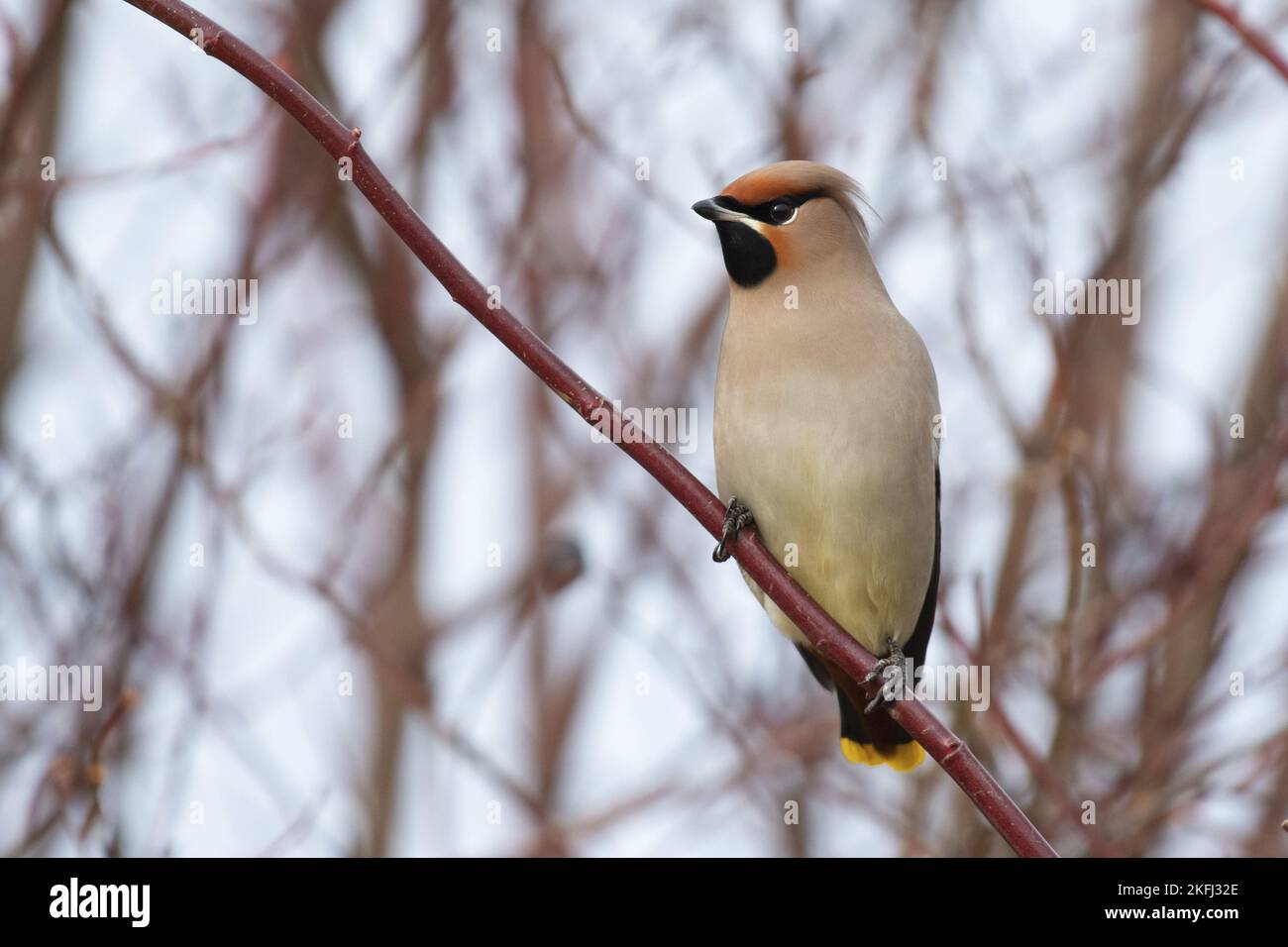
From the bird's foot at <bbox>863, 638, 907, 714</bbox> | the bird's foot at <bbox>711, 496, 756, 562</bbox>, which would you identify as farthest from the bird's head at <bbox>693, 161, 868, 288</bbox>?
the bird's foot at <bbox>863, 638, 907, 714</bbox>

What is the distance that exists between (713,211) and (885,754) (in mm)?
1775

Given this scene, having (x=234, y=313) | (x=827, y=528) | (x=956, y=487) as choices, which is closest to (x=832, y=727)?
(x=956, y=487)

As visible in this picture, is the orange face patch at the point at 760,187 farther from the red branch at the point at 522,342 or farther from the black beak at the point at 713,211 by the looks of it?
the red branch at the point at 522,342

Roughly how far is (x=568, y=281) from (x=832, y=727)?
223 cm

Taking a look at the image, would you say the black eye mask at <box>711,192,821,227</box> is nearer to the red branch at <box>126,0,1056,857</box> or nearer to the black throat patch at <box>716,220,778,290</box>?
the black throat patch at <box>716,220,778,290</box>

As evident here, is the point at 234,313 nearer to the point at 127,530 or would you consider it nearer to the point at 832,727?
the point at 127,530

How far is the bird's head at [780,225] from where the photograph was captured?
4.91 meters

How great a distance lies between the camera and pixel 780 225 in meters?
4.94

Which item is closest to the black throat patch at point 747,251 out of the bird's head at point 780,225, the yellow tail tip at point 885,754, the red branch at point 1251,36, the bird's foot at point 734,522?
the bird's head at point 780,225

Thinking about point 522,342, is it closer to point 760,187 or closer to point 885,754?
point 760,187

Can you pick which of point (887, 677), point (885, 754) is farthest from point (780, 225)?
point (885, 754)

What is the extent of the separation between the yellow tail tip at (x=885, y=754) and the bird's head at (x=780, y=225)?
150cm

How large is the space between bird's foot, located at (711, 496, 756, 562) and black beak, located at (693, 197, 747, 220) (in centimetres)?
81

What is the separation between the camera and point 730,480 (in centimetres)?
477
